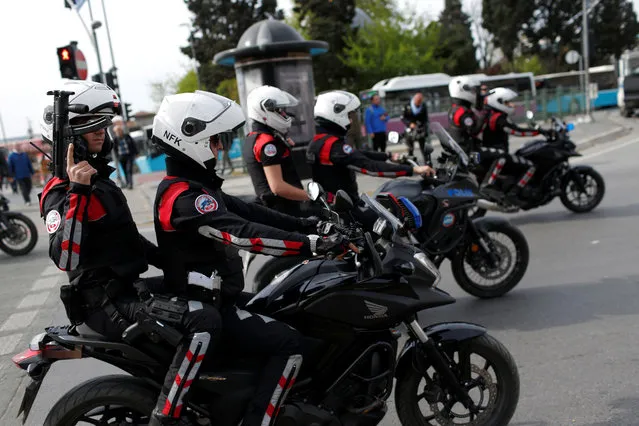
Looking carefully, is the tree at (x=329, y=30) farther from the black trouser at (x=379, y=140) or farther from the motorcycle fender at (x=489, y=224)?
the motorcycle fender at (x=489, y=224)

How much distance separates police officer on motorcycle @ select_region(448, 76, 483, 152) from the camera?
27.6 feet

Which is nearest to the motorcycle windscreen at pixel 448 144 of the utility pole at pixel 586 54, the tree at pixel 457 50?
the utility pole at pixel 586 54

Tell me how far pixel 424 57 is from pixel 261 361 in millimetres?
50280

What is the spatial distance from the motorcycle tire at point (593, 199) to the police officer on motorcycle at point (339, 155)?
399cm

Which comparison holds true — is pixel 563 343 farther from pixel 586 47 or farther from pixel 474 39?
pixel 474 39

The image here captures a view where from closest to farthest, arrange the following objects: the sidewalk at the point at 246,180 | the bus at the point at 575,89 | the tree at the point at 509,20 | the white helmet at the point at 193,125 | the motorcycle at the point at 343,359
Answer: the motorcycle at the point at 343,359, the white helmet at the point at 193,125, the sidewalk at the point at 246,180, the bus at the point at 575,89, the tree at the point at 509,20

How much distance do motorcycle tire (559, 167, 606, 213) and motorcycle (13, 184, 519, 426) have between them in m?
6.11

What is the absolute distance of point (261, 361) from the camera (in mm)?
3027

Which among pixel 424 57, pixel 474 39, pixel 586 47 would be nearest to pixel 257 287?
pixel 586 47

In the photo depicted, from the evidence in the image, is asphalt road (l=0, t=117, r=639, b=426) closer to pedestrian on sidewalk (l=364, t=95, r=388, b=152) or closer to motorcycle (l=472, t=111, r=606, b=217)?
motorcycle (l=472, t=111, r=606, b=217)

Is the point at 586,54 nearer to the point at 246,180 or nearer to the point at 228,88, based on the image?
the point at 246,180

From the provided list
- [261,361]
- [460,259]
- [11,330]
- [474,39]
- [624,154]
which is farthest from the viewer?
[474,39]

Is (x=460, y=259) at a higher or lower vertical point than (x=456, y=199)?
lower

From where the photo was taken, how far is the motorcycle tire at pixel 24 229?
9969mm
